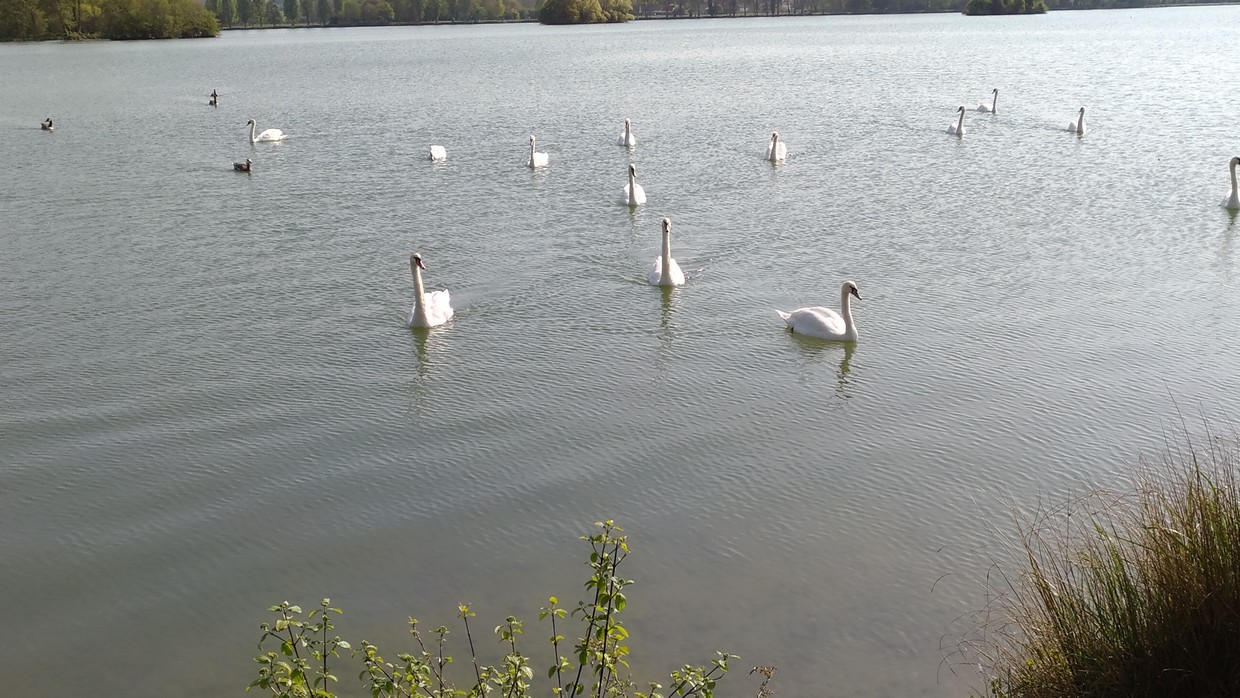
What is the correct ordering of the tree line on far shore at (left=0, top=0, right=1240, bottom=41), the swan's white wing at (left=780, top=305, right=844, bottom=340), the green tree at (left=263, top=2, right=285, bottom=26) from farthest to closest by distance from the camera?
the green tree at (left=263, top=2, right=285, bottom=26) < the tree line on far shore at (left=0, top=0, right=1240, bottom=41) < the swan's white wing at (left=780, top=305, right=844, bottom=340)

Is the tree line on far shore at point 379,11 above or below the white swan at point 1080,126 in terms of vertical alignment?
above

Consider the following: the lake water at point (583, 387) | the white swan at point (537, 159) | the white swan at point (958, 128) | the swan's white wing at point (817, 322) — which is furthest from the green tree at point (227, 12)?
the swan's white wing at point (817, 322)

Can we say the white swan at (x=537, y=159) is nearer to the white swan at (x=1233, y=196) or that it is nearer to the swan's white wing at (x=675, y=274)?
the swan's white wing at (x=675, y=274)

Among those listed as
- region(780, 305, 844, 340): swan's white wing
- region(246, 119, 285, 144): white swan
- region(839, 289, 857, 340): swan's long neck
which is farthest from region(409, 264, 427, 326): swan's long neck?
region(246, 119, 285, 144): white swan

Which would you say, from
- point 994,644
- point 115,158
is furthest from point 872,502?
point 115,158

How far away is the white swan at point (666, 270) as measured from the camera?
1377 centimetres

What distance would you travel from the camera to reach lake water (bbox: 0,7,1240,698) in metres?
7.00

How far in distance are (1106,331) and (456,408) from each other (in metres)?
6.69

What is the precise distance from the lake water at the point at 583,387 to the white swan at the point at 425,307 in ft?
0.61

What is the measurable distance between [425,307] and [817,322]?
4190 mm

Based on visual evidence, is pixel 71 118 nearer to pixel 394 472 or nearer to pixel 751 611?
pixel 394 472

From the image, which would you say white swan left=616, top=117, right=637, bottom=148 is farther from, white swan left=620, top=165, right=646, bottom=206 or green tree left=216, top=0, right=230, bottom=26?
green tree left=216, top=0, right=230, bottom=26

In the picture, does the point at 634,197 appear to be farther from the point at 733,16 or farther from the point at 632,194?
the point at 733,16

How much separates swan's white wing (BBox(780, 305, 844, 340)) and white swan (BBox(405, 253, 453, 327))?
12.4 feet
